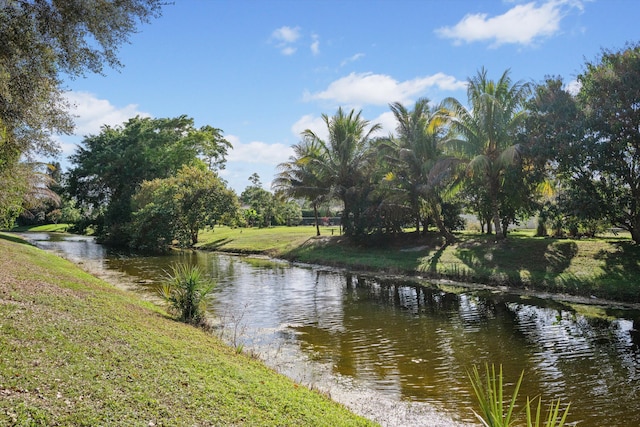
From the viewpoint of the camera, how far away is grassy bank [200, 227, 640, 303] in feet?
53.7

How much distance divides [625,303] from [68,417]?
16418 millimetres

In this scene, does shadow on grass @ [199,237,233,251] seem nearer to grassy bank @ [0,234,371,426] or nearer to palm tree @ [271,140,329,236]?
palm tree @ [271,140,329,236]

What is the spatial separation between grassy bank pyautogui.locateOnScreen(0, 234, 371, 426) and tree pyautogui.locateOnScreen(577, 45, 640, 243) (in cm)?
1642

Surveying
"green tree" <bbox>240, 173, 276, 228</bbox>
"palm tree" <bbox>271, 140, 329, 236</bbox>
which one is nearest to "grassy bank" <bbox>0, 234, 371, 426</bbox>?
"palm tree" <bbox>271, 140, 329, 236</bbox>

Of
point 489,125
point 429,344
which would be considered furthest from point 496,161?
point 429,344

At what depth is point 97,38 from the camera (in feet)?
35.9

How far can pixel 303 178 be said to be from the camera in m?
34.0

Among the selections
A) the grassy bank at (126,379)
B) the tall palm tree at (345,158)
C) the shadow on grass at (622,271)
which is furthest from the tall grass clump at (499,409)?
the tall palm tree at (345,158)

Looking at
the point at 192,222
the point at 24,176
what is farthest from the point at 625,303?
the point at 192,222

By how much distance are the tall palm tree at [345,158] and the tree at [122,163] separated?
68.9ft

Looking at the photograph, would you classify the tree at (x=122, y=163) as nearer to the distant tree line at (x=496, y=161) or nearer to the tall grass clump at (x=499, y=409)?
the distant tree line at (x=496, y=161)

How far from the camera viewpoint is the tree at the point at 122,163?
4538 centimetres

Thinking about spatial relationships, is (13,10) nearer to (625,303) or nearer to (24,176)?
(24,176)

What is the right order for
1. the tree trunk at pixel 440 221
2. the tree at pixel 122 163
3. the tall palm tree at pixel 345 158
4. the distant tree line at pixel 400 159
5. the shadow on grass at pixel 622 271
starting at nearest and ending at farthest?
the distant tree line at pixel 400 159 < the shadow on grass at pixel 622 271 < the tree trunk at pixel 440 221 < the tall palm tree at pixel 345 158 < the tree at pixel 122 163
